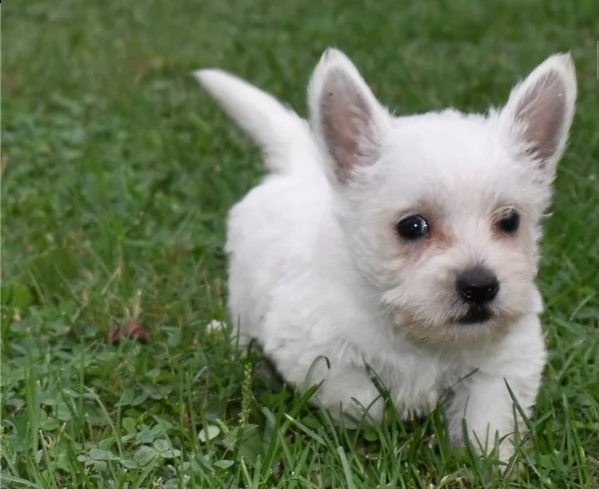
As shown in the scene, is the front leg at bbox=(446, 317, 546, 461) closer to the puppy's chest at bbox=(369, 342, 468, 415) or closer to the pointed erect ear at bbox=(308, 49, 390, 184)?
the puppy's chest at bbox=(369, 342, 468, 415)

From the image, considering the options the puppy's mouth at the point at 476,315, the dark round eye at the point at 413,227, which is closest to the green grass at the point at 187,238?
the puppy's mouth at the point at 476,315

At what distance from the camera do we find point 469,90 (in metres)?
5.73

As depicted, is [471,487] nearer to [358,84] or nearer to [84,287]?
[358,84]

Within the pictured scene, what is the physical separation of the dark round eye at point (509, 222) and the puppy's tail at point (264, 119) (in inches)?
43.7

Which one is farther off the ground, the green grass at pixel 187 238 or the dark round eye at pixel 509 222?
the dark round eye at pixel 509 222

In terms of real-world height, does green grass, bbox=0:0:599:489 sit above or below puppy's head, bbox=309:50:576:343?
below

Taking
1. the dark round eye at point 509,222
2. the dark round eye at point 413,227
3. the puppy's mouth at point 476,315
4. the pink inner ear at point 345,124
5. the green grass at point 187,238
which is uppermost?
the pink inner ear at point 345,124

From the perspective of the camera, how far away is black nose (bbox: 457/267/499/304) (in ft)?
8.62

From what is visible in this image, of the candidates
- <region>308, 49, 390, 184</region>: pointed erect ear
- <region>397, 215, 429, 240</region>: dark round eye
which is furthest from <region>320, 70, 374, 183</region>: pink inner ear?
<region>397, 215, 429, 240</region>: dark round eye

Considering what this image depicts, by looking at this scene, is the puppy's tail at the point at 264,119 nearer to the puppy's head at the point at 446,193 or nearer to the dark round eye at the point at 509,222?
the puppy's head at the point at 446,193

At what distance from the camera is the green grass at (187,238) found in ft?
9.26

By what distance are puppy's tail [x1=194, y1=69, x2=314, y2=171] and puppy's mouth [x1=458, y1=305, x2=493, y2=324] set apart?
3.93 ft

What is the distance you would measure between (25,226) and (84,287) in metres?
0.66

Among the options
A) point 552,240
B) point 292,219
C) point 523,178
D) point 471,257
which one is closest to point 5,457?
point 292,219
